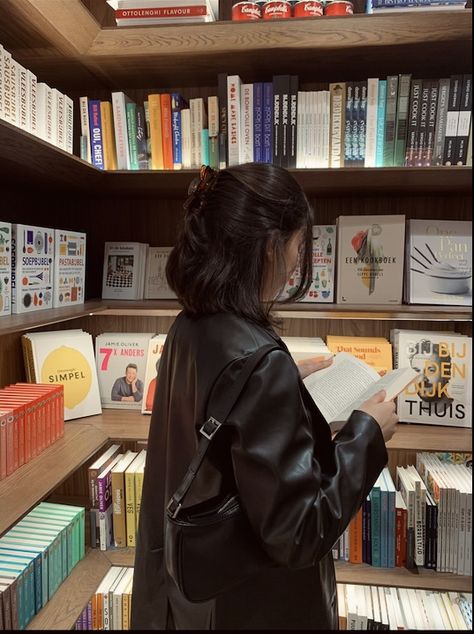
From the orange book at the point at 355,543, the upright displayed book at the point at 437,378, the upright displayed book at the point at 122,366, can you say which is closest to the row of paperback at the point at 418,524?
the orange book at the point at 355,543

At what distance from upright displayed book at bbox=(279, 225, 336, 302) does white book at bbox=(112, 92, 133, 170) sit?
2.23 feet

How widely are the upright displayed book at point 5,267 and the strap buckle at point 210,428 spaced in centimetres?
86

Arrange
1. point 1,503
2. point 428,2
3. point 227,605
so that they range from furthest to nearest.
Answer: point 428,2
point 1,503
point 227,605

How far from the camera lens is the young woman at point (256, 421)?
2.76 ft

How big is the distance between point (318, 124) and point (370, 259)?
1.55 feet

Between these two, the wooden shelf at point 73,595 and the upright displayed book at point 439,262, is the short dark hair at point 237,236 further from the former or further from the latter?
the wooden shelf at point 73,595

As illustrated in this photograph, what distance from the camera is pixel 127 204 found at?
211 centimetres

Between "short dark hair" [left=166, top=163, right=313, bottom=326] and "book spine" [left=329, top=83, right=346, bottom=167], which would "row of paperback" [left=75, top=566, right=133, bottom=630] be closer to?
"short dark hair" [left=166, top=163, right=313, bottom=326]

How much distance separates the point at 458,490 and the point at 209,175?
1268mm

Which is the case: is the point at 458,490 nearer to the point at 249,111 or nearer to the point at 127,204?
the point at 249,111

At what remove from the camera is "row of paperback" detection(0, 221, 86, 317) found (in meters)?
1.48

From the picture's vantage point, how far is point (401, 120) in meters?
1.65

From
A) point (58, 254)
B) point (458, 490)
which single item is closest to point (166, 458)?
point (58, 254)

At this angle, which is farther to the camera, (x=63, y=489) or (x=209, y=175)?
(x=63, y=489)
